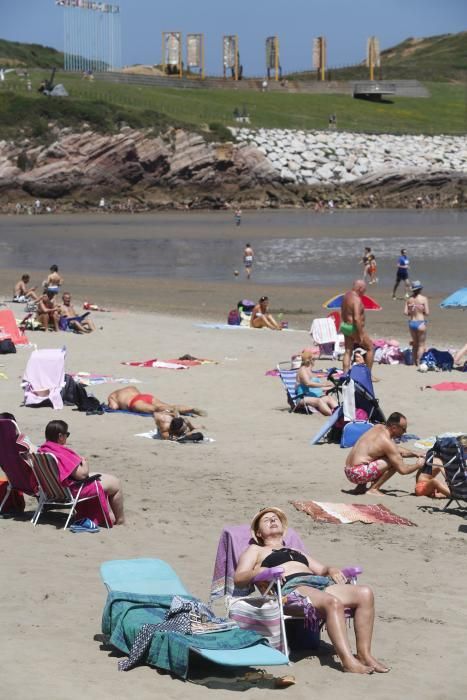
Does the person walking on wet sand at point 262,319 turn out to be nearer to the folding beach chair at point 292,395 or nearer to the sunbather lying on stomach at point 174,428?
the folding beach chair at point 292,395

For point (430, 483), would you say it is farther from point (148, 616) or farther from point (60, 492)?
point (148, 616)

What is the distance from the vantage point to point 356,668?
207 inches

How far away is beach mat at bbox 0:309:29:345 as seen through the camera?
53.6 feet

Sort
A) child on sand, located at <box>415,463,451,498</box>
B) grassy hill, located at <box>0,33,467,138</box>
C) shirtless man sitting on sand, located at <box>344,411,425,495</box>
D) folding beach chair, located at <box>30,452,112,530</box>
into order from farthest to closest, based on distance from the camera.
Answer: grassy hill, located at <box>0,33,467,138</box>, shirtless man sitting on sand, located at <box>344,411,425,495</box>, child on sand, located at <box>415,463,451,498</box>, folding beach chair, located at <box>30,452,112,530</box>

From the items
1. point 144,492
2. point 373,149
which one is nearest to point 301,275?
point 144,492

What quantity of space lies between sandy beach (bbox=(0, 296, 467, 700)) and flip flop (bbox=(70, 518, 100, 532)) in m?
0.09

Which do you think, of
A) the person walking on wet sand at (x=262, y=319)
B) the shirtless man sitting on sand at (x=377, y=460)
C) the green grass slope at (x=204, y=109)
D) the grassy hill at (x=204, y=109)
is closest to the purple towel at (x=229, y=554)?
the shirtless man sitting on sand at (x=377, y=460)

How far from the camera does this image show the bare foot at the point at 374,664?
209 inches

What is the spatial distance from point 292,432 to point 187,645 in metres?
6.36

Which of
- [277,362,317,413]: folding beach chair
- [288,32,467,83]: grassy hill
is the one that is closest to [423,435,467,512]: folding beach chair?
[277,362,317,413]: folding beach chair

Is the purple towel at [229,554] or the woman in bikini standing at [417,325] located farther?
the woman in bikini standing at [417,325]

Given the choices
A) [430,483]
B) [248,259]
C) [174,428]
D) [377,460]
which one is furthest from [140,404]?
[248,259]

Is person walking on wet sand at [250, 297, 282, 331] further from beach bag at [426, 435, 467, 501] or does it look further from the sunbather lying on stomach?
beach bag at [426, 435, 467, 501]

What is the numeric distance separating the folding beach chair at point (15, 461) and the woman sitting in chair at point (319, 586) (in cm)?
209
